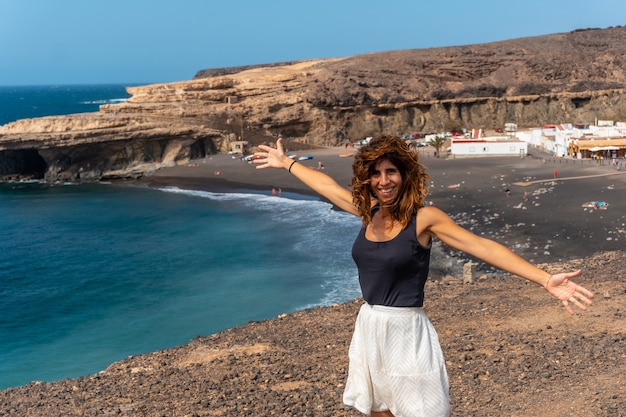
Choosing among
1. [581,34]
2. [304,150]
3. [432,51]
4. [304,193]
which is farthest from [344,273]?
[581,34]

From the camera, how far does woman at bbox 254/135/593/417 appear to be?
12.4 ft

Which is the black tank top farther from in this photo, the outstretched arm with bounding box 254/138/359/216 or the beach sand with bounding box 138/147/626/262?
the beach sand with bounding box 138/147/626/262

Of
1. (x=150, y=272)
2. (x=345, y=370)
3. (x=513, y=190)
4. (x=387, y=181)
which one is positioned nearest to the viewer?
(x=387, y=181)

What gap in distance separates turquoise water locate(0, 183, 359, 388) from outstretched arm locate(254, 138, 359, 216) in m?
14.2

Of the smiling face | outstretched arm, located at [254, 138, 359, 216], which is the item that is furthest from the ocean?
the smiling face

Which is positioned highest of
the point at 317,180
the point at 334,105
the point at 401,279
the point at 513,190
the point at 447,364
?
the point at 334,105

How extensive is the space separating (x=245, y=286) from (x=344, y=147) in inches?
1628

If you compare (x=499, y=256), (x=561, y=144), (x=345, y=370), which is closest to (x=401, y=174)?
(x=499, y=256)

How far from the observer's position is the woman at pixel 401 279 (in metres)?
3.78

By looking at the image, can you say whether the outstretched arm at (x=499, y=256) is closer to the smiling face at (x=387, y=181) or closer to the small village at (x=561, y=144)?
the smiling face at (x=387, y=181)

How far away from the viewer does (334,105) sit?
6712 centimetres

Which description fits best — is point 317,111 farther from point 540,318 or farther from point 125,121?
point 540,318

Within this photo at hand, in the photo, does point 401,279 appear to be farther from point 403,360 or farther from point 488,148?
point 488,148

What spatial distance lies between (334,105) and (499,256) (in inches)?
2523
